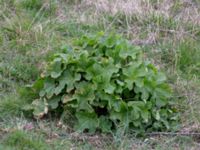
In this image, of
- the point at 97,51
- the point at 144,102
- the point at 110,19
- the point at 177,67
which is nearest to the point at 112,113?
the point at 144,102

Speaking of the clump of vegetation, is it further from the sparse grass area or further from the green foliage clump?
the green foliage clump

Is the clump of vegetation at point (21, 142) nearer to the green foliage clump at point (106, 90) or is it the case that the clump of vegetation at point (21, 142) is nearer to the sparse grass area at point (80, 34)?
the sparse grass area at point (80, 34)

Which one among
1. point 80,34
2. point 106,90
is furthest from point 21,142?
point 80,34

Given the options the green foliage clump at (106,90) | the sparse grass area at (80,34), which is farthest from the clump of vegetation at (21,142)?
the green foliage clump at (106,90)

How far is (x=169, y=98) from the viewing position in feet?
15.8

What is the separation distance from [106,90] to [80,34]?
54.7 inches

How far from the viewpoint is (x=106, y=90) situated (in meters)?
4.45

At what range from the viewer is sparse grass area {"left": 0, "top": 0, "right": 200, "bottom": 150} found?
4445 millimetres

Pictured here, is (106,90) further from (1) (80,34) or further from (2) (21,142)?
(1) (80,34)

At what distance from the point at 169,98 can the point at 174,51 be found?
0.75 meters

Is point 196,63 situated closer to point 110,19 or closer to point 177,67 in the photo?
point 177,67

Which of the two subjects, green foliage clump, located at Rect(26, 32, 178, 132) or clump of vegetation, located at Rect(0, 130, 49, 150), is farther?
green foliage clump, located at Rect(26, 32, 178, 132)

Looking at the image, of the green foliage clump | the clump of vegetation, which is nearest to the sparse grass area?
the clump of vegetation

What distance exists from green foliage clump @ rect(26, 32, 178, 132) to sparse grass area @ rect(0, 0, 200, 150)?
115 mm
